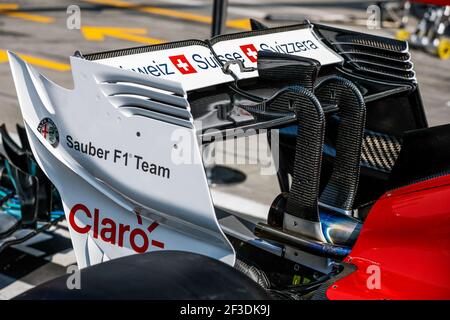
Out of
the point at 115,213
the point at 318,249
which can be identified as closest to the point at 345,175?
the point at 318,249

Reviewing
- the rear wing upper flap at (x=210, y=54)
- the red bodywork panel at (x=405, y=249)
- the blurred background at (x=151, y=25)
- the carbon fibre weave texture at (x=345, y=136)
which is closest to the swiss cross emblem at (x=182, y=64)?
the rear wing upper flap at (x=210, y=54)

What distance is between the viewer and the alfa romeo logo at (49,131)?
3.41 metres

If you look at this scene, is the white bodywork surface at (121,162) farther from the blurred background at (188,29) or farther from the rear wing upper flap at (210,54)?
the blurred background at (188,29)

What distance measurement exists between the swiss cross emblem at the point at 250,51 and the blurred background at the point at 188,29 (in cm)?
255

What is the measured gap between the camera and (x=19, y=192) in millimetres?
4742

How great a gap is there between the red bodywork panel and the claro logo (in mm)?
762

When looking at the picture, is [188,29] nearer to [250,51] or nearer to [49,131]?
[250,51]

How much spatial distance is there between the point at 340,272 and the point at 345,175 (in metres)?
0.74

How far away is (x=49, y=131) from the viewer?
11.2 feet

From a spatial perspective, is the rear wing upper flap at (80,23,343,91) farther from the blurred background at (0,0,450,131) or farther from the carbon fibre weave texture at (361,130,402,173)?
the blurred background at (0,0,450,131)

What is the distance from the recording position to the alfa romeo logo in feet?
11.2

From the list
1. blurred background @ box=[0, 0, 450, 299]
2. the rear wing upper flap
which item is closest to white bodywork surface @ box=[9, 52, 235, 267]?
the rear wing upper flap

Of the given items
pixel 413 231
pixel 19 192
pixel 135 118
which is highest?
pixel 135 118
